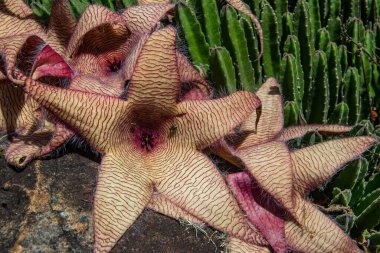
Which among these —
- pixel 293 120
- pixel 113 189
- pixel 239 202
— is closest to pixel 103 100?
pixel 113 189

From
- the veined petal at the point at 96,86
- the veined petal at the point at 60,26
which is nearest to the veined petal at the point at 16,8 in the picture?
the veined petal at the point at 60,26

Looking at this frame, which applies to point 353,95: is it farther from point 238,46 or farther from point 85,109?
point 85,109

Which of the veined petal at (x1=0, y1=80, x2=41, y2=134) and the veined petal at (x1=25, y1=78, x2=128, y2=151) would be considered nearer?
the veined petal at (x1=25, y1=78, x2=128, y2=151)

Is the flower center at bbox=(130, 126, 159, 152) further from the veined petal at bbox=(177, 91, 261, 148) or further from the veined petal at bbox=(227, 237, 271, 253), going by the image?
the veined petal at bbox=(227, 237, 271, 253)

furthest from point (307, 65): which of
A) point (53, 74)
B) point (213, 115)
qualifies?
point (53, 74)

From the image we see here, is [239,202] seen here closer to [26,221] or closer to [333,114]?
[26,221]

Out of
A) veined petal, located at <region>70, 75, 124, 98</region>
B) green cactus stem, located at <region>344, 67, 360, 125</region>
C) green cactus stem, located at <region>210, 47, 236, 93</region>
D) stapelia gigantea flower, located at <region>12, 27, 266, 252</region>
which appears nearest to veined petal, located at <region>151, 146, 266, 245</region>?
stapelia gigantea flower, located at <region>12, 27, 266, 252</region>
